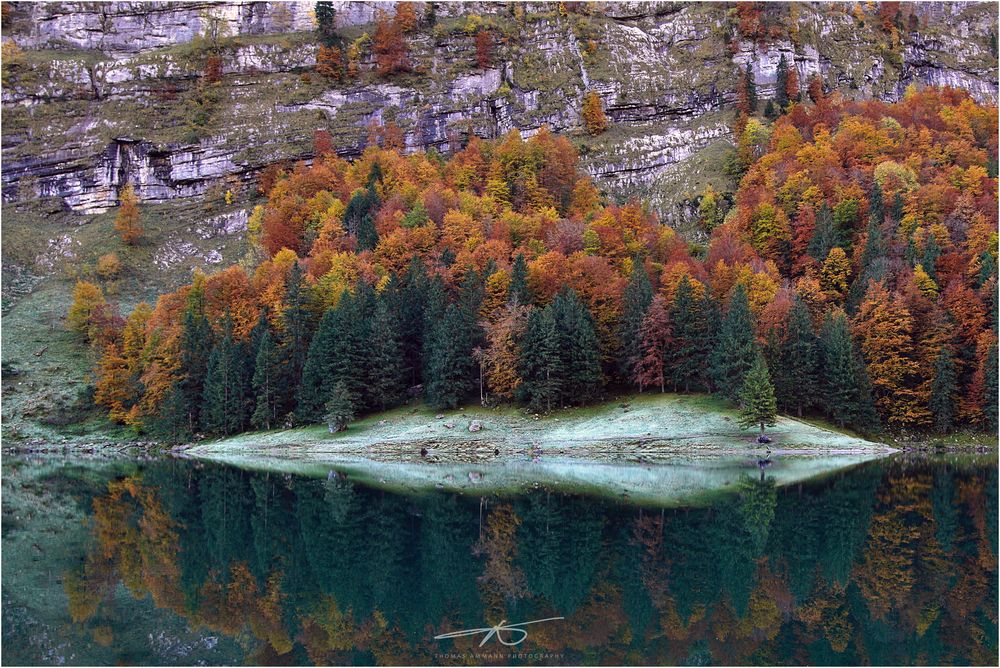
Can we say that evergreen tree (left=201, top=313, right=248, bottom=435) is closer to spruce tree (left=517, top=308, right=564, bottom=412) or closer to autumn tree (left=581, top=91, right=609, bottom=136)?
spruce tree (left=517, top=308, right=564, bottom=412)

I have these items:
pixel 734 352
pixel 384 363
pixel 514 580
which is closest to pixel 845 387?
pixel 734 352

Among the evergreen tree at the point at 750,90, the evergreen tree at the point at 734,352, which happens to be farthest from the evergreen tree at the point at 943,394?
the evergreen tree at the point at 750,90

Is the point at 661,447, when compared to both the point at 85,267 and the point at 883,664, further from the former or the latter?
the point at 85,267

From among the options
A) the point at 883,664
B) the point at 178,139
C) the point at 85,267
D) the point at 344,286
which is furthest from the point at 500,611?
the point at 178,139

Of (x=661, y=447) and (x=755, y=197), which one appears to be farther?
(x=755, y=197)

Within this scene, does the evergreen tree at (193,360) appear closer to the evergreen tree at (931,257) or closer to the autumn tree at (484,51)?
the evergreen tree at (931,257)

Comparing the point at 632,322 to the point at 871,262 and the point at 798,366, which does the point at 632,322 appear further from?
the point at 871,262
